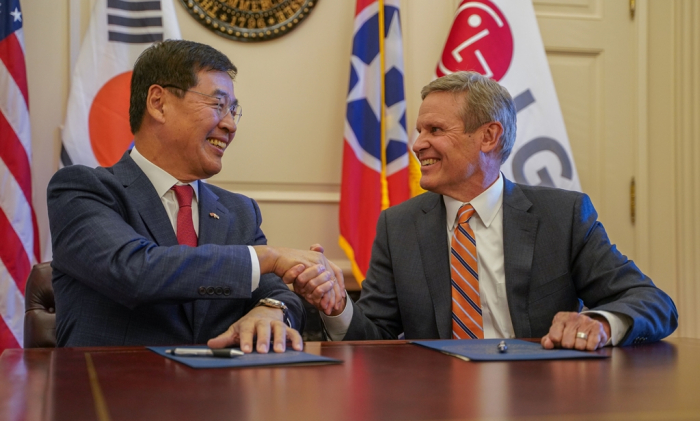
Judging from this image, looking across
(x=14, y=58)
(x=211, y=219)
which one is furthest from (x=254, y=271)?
(x=14, y=58)

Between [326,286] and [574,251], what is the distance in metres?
0.86

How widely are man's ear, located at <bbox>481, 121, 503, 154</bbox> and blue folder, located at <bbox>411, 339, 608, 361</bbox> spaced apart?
1.00m

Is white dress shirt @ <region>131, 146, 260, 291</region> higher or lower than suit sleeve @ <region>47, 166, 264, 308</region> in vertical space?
higher

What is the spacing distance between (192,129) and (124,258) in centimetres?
60

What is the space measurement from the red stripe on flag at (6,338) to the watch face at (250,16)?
168 centimetres

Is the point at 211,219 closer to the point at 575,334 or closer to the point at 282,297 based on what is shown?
the point at 282,297

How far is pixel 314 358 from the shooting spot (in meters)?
1.39

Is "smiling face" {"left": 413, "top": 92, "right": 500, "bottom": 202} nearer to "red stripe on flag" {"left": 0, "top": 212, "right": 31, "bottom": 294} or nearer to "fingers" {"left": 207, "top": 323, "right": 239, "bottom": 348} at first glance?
"fingers" {"left": 207, "top": 323, "right": 239, "bottom": 348}

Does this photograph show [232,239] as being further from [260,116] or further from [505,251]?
[260,116]

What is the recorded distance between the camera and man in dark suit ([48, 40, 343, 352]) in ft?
5.56

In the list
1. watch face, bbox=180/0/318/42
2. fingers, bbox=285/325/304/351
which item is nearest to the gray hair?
fingers, bbox=285/325/304/351

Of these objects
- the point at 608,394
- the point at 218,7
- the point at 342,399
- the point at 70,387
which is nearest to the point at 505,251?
the point at 608,394

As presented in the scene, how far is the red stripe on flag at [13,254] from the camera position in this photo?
10.1ft

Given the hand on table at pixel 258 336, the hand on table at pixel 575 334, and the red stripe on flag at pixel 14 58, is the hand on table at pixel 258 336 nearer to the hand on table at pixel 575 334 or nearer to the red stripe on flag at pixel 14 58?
the hand on table at pixel 575 334
